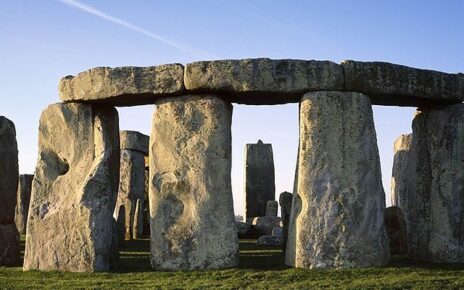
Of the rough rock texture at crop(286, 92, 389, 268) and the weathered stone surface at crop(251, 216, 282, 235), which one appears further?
the weathered stone surface at crop(251, 216, 282, 235)

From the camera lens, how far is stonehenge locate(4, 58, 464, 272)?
8805 millimetres

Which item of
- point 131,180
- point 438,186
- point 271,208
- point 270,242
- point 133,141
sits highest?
point 133,141

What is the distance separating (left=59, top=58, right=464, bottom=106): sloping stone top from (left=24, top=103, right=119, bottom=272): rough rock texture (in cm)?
41

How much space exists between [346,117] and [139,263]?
12.9ft

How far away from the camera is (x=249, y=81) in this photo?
8.78 metres

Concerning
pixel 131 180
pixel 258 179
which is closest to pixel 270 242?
pixel 131 180

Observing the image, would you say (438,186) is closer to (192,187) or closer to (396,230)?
(396,230)

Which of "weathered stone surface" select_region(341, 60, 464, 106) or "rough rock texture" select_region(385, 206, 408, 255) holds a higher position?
"weathered stone surface" select_region(341, 60, 464, 106)

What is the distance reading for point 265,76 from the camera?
28.9 feet

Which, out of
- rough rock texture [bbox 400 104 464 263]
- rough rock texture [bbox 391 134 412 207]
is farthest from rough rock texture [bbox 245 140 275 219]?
rough rock texture [bbox 400 104 464 263]

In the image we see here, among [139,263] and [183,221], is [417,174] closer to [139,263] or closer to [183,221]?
[183,221]

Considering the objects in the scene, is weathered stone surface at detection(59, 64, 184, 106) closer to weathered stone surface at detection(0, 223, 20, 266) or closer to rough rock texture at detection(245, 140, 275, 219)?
weathered stone surface at detection(0, 223, 20, 266)

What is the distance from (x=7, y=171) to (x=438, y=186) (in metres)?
6.78

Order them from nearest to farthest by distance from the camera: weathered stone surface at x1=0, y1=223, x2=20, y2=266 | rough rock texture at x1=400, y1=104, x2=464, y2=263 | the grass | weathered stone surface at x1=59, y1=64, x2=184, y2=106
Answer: the grass < weathered stone surface at x1=59, y1=64, x2=184, y2=106 < rough rock texture at x1=400, y1=104, x2=464, y2=263 < weathered stone surface at x1=0, y1=223, x2=20, y2=266
